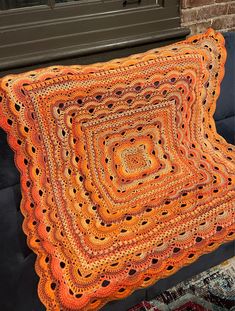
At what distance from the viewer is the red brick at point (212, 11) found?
197 centimetres

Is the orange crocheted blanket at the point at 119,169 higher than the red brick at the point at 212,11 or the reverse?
the reverse

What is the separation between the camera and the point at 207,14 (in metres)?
2.00

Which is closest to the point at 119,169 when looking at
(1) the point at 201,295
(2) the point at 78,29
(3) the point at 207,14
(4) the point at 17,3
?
(1) the point at 201,295

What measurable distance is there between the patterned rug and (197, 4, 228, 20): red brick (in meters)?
1.40

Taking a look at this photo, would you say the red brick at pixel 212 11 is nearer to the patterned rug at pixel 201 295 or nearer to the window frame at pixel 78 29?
the window frame at pixel 78 29

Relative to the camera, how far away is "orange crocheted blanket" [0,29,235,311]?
1.14 m

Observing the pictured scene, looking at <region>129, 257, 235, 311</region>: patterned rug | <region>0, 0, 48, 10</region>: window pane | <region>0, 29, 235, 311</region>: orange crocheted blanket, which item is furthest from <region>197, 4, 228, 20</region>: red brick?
<region>129, 257, 235, 311</region>: patterned rug

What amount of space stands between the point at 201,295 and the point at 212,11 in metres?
1.56

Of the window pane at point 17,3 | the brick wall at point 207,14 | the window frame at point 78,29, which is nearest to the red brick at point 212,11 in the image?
the brick wall at point 207,14

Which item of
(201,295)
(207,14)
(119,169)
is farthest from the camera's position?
(207,14)

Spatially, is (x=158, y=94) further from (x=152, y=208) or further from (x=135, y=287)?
(x=135, y=287)

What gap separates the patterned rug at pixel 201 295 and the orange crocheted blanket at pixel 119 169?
8.7 inches

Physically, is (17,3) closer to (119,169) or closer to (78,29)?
(78,29)

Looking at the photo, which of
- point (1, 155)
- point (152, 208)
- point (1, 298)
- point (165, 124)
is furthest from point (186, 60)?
point (1, 298)
